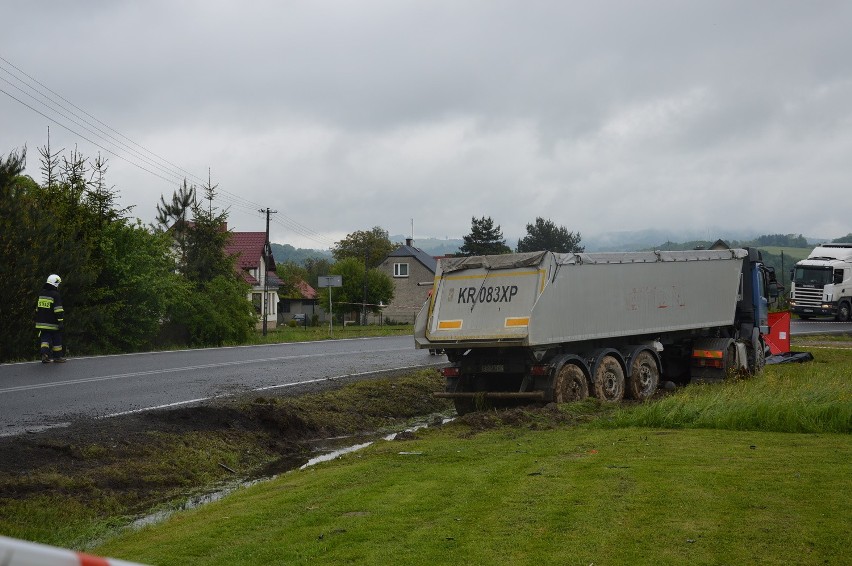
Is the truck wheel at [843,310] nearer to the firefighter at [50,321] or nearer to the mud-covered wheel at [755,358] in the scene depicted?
the mud-covered wheel at [755,358]

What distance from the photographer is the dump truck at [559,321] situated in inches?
615

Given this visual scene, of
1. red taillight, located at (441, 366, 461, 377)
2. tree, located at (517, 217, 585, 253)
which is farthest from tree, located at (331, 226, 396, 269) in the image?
red taillight, located at (441, 366, 461, 377)

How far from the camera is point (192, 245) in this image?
45781 mm

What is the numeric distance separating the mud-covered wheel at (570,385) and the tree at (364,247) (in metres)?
109

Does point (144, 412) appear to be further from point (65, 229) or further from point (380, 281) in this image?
point (380, 281)

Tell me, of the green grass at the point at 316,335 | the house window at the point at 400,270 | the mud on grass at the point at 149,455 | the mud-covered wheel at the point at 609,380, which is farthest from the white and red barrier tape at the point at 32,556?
the house window at the point at 400,270

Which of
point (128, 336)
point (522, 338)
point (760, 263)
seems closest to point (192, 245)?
point (128, 336)

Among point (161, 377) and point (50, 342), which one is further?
point (50, 342)

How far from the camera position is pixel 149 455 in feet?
39.3

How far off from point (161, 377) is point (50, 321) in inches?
142

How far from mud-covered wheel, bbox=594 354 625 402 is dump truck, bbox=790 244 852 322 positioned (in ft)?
130

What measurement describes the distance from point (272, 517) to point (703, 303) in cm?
1463

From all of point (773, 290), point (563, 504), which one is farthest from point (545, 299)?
point (773, 290)

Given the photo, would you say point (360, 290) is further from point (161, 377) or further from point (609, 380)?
point (609, 380)
